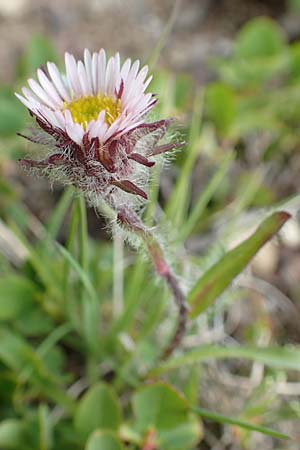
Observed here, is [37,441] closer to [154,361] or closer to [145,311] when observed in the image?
[154,361]

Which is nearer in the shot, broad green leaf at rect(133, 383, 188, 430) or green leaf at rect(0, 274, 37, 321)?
broad green leaf at rect(133, 383, 188, 430)

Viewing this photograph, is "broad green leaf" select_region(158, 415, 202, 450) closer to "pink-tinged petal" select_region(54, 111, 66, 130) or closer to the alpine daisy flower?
the alpine daisy flower

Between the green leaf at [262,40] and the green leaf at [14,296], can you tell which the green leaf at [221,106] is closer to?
the green leaf at [262,40]

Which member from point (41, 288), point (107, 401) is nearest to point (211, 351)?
point (107, 401)

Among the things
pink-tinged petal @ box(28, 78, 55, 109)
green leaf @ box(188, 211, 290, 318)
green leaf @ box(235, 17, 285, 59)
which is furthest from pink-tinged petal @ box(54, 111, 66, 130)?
green leaf @ box(235, 17, 285, 59)

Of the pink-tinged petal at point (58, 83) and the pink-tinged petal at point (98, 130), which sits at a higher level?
the pink-tinged petal at point (58, 83)

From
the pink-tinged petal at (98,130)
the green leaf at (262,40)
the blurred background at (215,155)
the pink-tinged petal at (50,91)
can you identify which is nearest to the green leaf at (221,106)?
the blurred background at (215,155)
